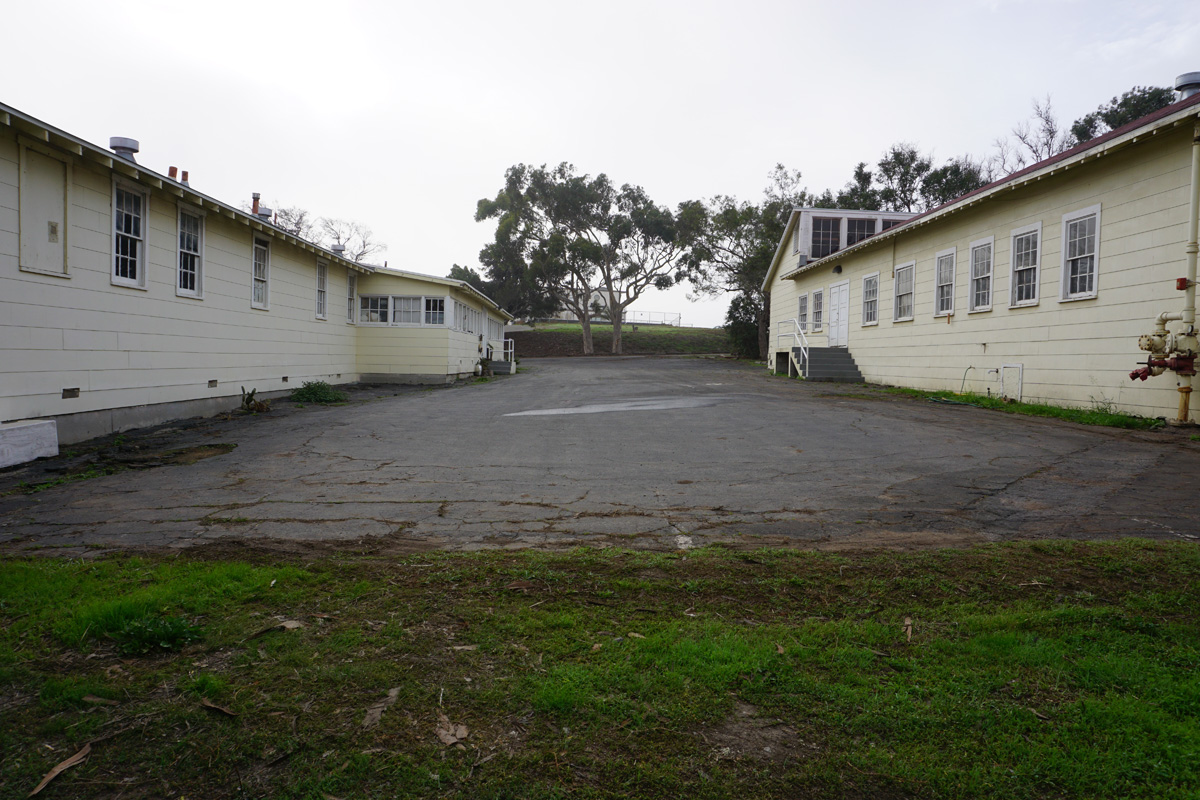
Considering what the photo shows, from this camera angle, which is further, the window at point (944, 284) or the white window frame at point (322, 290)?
the white window frame at point (322, 290)

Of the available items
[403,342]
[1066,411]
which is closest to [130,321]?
[403,342]

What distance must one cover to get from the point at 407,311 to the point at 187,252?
9.26 metres

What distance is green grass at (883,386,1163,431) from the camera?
1020 cm

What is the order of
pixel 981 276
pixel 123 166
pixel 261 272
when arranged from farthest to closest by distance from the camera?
pixel 981 276 → pixel 261 272 → pixel 123 166

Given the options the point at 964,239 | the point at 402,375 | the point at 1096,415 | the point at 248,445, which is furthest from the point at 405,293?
the point at 1096,415

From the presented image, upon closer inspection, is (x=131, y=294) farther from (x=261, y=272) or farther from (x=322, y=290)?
(x=322, y=290)

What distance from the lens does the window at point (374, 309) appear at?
21.1 meters

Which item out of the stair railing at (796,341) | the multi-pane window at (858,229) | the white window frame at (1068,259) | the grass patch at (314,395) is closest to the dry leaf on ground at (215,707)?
the grass patch at (314,395)

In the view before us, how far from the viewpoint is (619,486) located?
20.9ft

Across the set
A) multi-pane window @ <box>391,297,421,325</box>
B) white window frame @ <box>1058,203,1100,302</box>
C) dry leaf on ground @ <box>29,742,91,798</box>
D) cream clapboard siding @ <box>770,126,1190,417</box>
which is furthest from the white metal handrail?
dry leaf on ground @ <box>29,742,91,798</box>

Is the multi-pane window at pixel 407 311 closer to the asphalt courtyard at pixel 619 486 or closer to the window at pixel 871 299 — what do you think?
the asphalt courtyard at pixel 619 486

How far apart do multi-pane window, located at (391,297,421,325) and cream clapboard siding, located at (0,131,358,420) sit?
4.61 m

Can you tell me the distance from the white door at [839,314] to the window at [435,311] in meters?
13.5

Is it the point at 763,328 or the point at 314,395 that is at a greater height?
the point at 763,328
